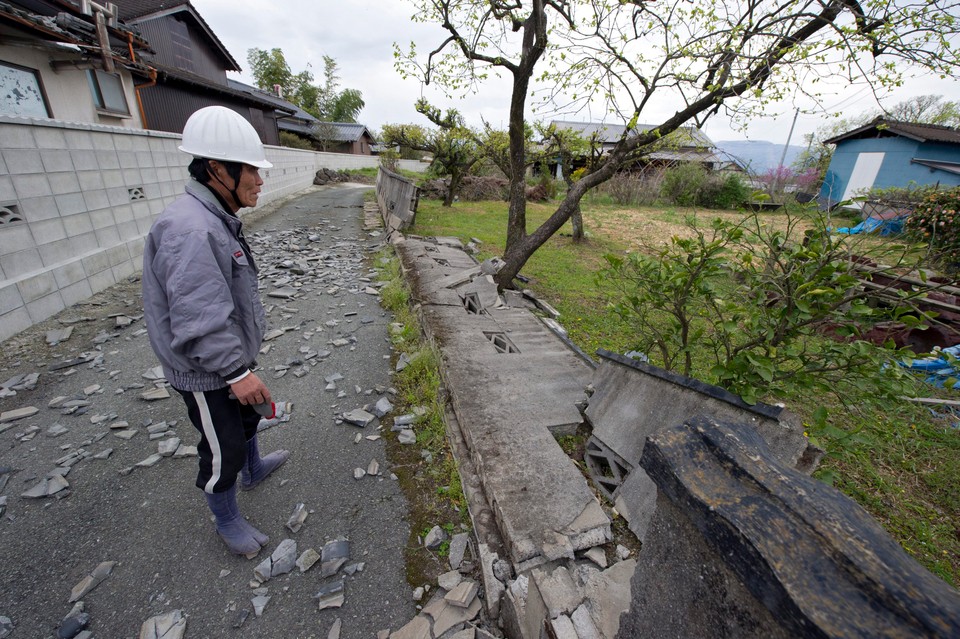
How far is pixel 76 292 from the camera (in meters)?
4.34

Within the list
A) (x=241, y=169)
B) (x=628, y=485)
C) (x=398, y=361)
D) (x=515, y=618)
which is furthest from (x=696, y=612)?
(x=398, y=361)

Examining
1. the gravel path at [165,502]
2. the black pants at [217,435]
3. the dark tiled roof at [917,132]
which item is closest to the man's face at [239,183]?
the black pants at [217,435]

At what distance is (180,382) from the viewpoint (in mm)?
1711

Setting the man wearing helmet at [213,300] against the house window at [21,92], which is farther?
the house window at [21,92]

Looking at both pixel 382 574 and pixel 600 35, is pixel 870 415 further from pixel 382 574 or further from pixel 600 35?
pixel 600 35

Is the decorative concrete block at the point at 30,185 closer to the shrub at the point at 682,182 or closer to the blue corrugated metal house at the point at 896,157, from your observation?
the blue corrugated metal house at the point at 896,157

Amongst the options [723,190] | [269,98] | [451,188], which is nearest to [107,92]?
[451,188]

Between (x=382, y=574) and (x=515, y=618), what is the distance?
742mm

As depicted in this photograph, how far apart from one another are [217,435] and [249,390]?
34cm

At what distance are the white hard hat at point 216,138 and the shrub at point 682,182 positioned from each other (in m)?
21.9

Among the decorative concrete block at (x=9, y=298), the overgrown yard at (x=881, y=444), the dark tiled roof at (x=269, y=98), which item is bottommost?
the overgrown yard at (x=881, y=444)

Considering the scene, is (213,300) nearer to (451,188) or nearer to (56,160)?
(56,160)

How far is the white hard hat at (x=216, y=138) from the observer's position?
1744 mm

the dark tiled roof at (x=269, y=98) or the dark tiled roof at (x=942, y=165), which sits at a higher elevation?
the dark tiled roof at (x=269, y=98)
